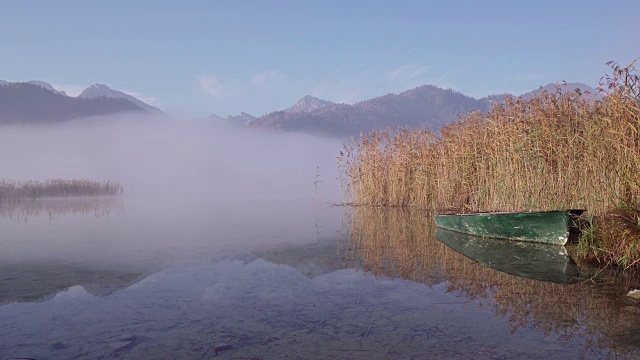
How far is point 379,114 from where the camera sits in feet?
372

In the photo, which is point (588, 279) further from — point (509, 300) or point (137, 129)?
point (137, 129)

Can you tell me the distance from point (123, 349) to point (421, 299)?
2.28 meters

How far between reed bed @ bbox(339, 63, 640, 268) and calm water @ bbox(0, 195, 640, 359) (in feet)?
3.99

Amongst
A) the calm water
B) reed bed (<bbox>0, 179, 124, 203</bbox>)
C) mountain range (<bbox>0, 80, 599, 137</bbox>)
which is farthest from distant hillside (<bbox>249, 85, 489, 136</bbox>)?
the calm water

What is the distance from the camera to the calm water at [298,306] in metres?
2.61

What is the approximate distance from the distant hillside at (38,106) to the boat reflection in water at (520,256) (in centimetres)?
10187

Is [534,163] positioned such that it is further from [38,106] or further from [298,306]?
[38,106]

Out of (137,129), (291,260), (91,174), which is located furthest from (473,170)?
(137,129)

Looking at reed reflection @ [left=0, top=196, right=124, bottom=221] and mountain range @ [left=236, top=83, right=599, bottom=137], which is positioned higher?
mountain range @ [left=236, top=83, right=599, bottom=137]

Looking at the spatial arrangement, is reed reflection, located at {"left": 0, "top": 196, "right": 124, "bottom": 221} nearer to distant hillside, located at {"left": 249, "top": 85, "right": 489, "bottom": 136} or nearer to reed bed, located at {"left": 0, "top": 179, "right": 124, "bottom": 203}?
reed bed, located at {"left": 0, "top": 179, "right": 124, "bottom": 203}

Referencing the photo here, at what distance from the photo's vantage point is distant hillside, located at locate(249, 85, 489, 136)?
105812 millimetres

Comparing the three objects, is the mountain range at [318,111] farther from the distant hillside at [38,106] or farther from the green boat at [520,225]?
the green boat at [520,225]

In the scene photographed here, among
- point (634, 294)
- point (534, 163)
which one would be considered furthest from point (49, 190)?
point (634, 294)

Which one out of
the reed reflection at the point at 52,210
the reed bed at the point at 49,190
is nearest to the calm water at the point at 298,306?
the reed reflection at the point at 52,210
